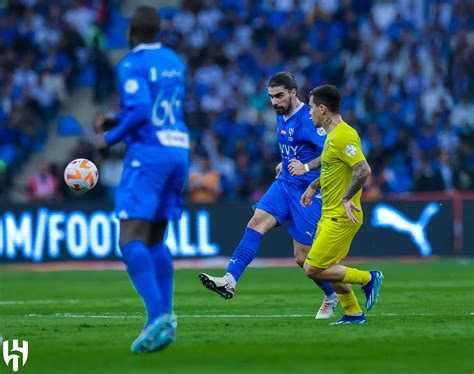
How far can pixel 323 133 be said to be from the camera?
41.4 feet

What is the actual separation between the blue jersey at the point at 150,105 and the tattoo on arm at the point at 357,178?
7.19ft

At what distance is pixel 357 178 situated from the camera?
10.9 m

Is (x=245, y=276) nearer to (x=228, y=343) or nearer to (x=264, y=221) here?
(x=264, y=221)

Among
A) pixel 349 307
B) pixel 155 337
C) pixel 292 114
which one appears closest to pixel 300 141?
pixel 292 114

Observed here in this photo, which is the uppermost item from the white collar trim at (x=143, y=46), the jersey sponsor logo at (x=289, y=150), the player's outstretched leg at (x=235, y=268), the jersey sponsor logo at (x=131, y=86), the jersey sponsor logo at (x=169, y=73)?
the white collar trim at (x=143, y=46)

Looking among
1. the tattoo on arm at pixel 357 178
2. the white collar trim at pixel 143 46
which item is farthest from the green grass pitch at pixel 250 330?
the white collar trim at pixel 143 46

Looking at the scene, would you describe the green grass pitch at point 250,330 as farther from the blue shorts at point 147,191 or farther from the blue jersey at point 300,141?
the blue jersey at point 300,141

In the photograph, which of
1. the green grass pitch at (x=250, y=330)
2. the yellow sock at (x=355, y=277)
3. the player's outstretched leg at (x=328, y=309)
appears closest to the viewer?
the green grass pitch at (x=250, y=330)

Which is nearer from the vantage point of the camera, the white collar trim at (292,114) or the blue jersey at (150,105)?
the blue jersey at (150,105)

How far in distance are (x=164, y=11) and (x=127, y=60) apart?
811 inches

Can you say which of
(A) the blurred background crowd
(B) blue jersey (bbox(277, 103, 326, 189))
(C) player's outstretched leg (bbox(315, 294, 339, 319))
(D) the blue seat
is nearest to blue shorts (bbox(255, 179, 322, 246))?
(B) blue jersey (bbox(277, 103, 326, 189))

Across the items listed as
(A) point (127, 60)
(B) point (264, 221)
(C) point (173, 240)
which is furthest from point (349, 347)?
(C) point (173, 240)

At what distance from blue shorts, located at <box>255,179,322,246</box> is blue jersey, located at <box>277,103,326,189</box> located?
0.37ft

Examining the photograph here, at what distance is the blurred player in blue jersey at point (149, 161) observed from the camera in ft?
29.2
